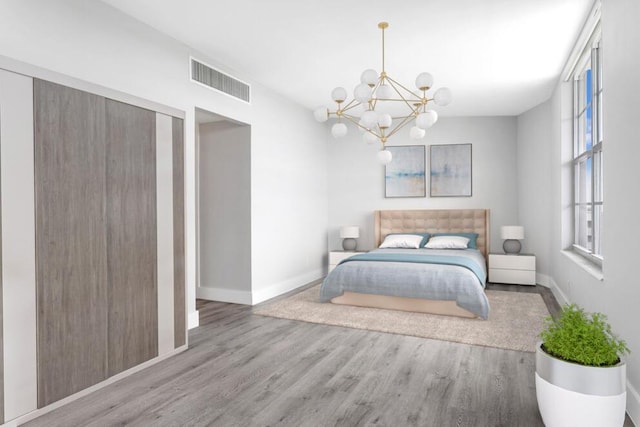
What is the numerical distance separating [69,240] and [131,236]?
1.42 feet

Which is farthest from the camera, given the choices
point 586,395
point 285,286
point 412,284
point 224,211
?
point 285,286

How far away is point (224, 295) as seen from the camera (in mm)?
4863

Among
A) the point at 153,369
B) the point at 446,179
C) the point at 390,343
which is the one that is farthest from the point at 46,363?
the point at 446,179

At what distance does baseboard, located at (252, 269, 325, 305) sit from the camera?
485 cm

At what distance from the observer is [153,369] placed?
2.80 meters

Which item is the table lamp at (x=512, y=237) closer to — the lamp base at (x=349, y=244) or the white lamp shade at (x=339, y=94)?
the lamp base at (x=349, y=244)

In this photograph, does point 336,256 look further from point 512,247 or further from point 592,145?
point 592,145

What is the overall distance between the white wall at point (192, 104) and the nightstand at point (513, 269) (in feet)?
8.61

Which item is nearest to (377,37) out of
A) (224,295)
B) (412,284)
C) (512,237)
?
(412,284)

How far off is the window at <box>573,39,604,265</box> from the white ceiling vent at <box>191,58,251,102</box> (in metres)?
3.37

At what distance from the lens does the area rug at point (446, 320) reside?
11.1 feet

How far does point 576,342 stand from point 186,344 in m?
2.64

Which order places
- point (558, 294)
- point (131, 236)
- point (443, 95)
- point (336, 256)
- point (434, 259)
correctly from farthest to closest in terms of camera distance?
1. point (336, 256)
2. point (558, 294)
3. point (434, 259)
4. point (443, 95)
5. point (131, 236)

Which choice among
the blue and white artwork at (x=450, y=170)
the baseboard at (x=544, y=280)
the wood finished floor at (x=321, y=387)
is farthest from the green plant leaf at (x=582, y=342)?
the blue and white artwork at (x=450, y=170)
